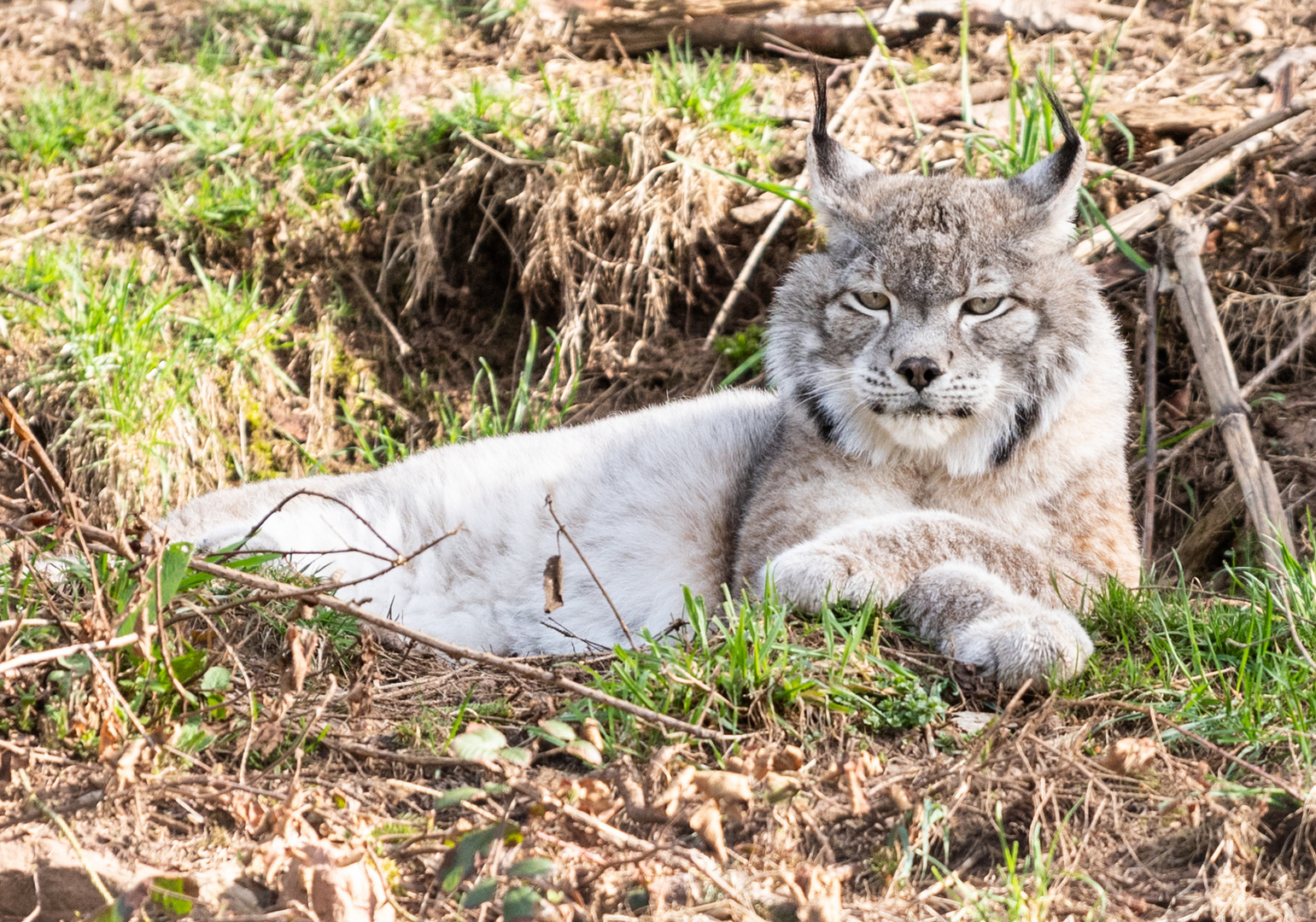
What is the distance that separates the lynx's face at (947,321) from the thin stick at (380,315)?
2712 mm

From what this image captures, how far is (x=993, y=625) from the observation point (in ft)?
8.98

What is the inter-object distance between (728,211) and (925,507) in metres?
2.52

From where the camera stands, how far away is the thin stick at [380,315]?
5746mm

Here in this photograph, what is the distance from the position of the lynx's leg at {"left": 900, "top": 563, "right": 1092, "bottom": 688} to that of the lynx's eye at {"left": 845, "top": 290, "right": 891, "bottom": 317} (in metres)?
0.80

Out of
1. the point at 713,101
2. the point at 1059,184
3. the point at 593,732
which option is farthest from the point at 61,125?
the point at 593,732

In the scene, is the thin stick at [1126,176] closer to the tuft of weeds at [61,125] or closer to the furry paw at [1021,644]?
the furry paw at [1021,644]

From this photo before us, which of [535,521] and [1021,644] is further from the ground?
[1021,644]

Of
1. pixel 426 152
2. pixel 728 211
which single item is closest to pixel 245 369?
pixel 426 152

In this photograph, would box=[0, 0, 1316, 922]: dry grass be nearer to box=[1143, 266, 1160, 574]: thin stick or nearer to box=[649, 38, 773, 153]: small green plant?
box=[649, 38, 773, 153]: small green plant

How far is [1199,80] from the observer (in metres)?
5.72

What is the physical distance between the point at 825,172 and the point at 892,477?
3.30 feet

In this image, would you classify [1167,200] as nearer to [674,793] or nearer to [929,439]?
[929,439]

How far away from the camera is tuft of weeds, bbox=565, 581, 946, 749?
2451 mm

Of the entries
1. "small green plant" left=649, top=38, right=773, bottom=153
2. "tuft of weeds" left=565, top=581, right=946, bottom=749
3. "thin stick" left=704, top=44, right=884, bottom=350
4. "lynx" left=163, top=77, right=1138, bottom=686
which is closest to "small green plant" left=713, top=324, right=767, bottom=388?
"thin stick" left=704, top=44, right=884, bottom=350
